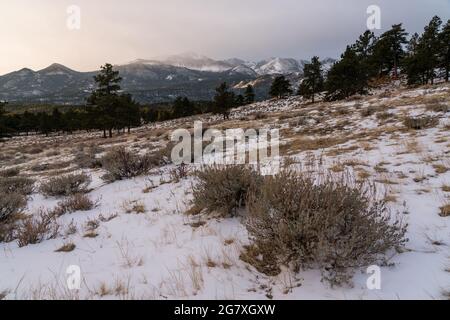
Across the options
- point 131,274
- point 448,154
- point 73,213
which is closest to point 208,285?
point 131,274

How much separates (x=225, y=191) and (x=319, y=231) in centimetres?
200

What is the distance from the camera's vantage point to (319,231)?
284 centimetres

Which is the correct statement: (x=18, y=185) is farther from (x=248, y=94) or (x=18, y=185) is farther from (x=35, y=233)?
(x=248, y=94)

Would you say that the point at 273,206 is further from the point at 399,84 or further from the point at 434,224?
the point at 399,84

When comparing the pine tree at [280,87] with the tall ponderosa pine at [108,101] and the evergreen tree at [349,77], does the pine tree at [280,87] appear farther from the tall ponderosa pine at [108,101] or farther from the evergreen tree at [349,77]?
A: the tall ponderosa pine at [108,101]

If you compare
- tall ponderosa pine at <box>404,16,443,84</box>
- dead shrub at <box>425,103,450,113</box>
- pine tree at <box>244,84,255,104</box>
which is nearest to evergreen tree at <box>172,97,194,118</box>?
pine tree at <box>244,84,255,104</box>

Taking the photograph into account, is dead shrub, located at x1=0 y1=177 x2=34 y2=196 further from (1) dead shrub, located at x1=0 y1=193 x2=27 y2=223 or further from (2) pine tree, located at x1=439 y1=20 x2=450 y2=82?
(2) pine tree, located at x1=439 y1=20 x2=450 y2=82

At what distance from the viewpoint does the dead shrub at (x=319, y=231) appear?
9.25 feet

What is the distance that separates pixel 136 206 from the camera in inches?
218

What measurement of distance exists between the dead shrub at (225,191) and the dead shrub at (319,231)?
1.17 meters

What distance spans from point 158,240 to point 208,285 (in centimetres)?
137

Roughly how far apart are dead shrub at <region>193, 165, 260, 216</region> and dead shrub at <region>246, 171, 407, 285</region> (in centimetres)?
117

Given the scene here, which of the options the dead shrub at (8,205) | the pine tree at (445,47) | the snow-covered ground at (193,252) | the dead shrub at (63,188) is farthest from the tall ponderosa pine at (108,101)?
the pine tree at (445,47)

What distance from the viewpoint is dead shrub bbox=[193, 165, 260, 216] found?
4.61 metres
